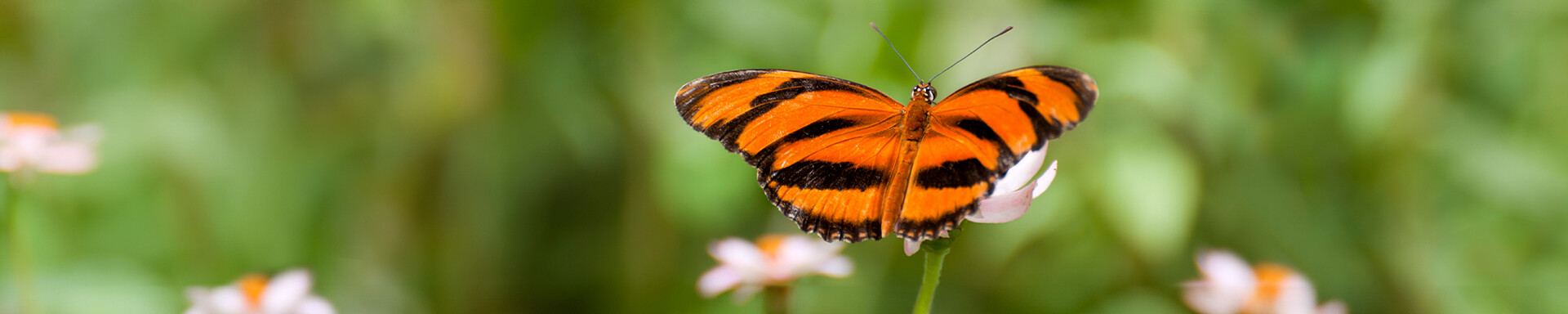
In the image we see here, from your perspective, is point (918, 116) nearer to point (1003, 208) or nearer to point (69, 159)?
point (1003, 208)

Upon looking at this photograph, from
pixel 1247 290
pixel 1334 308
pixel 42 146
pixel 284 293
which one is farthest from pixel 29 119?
pixel 1334 308

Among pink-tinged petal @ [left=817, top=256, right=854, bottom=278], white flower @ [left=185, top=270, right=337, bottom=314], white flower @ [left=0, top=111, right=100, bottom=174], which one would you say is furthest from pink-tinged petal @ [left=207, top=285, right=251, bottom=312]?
pink-tinged petal @ [left=817, top=256, right=854, bottom=278]

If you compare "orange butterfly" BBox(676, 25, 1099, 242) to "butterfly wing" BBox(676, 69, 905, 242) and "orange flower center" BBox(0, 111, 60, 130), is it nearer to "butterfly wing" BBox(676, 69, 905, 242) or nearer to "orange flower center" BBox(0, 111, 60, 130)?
"butterfly wing" BBox(676, 69, 905, 242)

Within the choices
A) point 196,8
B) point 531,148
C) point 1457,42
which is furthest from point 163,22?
point 1457,42

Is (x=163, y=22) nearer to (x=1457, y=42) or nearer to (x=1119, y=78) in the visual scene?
(x=1119, y=78)

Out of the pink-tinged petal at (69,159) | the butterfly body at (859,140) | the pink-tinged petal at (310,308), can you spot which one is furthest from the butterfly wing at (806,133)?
the pink-tinged petal at (69,159)

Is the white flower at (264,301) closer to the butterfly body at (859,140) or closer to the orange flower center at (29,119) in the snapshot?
the orange flower center at (29,119)
